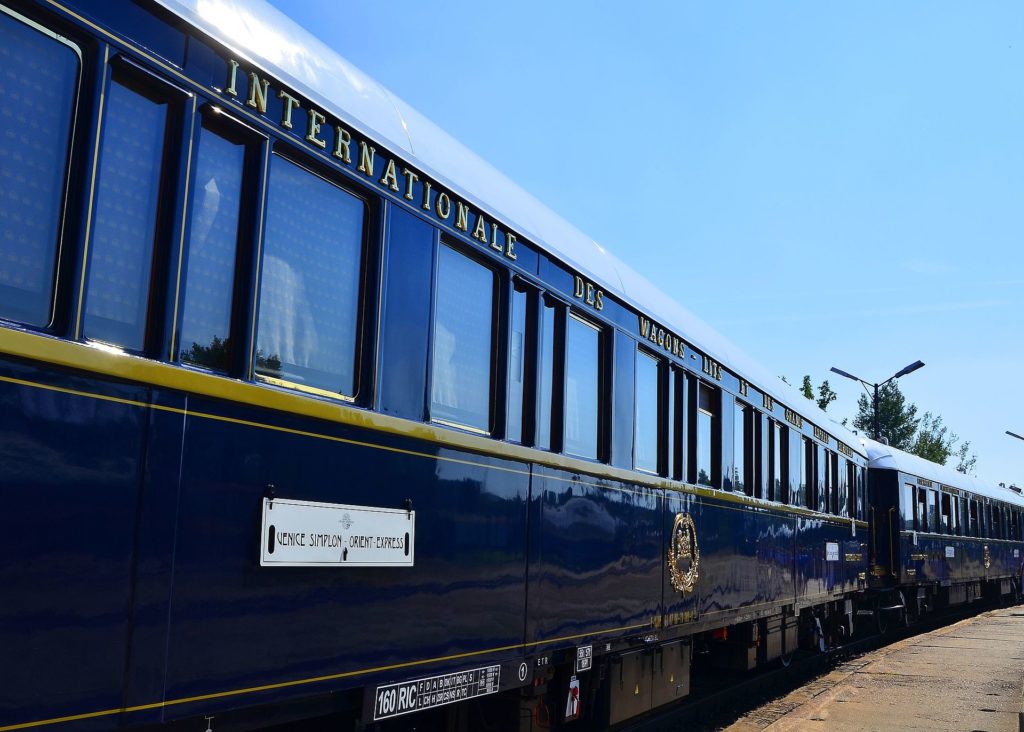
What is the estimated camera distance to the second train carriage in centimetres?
281

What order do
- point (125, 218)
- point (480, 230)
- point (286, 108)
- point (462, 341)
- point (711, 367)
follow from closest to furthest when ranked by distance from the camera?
1. point (125, 218)
2. point (286, 108)
3. point (462, 341)
4. point (480, 230)
5. point (711, 367)

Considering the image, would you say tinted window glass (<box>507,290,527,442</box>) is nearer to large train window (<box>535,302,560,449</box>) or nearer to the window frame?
large train window (<box>535,302,560,449</box>)

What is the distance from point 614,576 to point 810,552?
6330mm

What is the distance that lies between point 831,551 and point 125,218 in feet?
38.3

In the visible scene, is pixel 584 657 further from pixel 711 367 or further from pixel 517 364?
pixel 711 367

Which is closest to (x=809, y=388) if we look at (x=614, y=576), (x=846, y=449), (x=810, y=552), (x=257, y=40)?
(x=846, y=449)

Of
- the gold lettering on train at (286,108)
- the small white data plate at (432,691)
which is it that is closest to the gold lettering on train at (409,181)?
the gold lettering on train at (286,108)

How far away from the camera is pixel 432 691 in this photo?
178 inches

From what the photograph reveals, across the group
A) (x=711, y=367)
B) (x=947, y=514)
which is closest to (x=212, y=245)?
(x=711, y=367)

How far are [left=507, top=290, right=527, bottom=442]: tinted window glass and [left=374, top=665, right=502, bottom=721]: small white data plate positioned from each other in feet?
3.72

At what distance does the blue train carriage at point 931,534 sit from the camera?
18547 millimetres

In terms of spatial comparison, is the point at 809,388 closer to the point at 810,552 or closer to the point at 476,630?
the point at 810,552

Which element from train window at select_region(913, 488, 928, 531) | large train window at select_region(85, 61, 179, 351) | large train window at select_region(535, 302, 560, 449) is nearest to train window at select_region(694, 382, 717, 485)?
large train window at select_region(535, 302, 560, 449)

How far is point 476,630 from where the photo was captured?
4.87 meters
